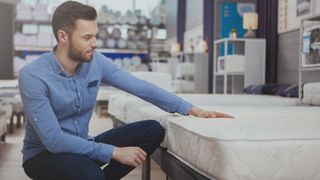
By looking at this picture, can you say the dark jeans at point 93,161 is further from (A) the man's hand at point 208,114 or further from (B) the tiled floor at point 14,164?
(B) the tiled floor at point 14,164

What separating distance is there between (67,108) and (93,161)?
220mm

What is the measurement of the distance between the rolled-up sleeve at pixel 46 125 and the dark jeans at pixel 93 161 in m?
0.03

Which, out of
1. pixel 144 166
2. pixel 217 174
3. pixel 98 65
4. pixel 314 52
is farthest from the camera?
pixel 314 52

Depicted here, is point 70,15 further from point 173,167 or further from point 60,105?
point 173,167

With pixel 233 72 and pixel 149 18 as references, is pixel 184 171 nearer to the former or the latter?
pixel 233 72

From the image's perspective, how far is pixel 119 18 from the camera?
1174cm

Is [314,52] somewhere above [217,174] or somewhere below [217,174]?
above

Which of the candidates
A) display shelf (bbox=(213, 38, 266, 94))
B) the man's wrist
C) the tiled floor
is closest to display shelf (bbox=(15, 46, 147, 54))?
display shelf (bbox=(213, 38, 266, 94))

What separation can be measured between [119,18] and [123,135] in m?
9.92

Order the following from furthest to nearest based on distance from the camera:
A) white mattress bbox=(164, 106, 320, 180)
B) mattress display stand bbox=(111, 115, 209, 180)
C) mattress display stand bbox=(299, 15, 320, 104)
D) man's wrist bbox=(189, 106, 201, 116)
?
mattress display stand bbox=(299, 15, 320, 104) < man's wrist bbox=(189, 106, 201, 116) < mattress display stand bbox=(111, 115, 209, 180) < white mattress bbox=(164, 106, 320, 180)

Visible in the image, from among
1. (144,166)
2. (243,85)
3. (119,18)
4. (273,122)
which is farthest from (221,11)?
(273,122)

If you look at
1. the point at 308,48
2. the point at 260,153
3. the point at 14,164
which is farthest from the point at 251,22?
the point at 260,153

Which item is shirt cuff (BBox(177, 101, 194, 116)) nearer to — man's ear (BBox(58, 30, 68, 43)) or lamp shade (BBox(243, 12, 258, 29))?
man's ear (BBox(58, 30, 68, 43))

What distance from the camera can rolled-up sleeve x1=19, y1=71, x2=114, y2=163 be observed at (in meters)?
1.69
